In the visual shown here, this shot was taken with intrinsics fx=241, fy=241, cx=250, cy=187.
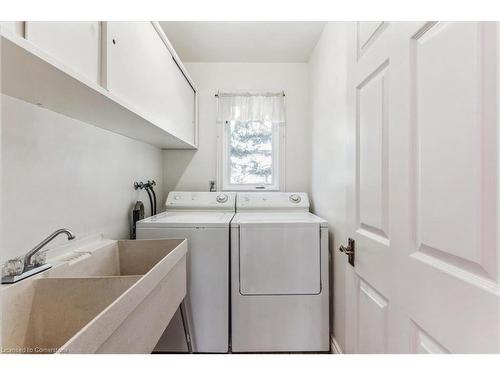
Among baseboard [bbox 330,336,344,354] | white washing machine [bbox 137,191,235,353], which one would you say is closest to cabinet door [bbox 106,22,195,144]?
white washing machine [bbox 137,191,235,353]

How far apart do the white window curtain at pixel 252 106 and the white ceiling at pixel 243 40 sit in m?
0.39

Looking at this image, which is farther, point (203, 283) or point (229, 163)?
point (229, 163)

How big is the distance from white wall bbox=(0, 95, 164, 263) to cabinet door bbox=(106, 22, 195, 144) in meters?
0.36

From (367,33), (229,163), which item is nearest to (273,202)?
(229,163)

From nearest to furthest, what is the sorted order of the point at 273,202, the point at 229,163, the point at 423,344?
the point at 423,344 < the point at 273,202 < the point at 229,163

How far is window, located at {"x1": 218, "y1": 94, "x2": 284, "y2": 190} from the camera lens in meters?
2.66

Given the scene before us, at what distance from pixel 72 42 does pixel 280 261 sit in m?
1.64

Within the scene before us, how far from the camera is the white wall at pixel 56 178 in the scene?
3.13 ft

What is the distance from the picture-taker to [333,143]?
73.4 inches

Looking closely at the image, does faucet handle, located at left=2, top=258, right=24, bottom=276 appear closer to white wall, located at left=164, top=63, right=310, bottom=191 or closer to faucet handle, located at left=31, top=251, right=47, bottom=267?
faucet handle, located at left=31, top=251, right=47, bottom=267

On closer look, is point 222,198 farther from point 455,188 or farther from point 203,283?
point 455,188

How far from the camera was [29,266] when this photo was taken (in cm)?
95

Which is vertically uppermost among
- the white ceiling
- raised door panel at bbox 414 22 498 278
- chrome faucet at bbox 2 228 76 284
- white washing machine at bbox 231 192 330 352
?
the white ceiling

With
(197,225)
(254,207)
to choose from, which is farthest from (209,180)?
(197,225)
